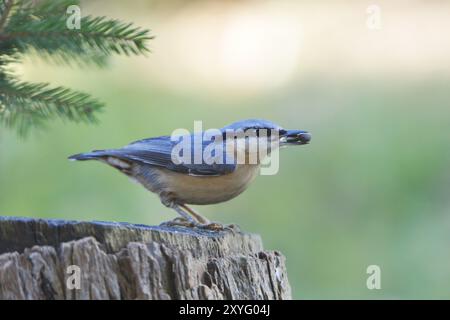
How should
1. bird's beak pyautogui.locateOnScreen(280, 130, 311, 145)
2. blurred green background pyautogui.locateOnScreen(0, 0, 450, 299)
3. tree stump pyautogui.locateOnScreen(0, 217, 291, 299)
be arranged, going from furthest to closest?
blurred green background pyautogui.locateOnScreen(0, 0, 450, 299) < bird's beak pyautogui.locateOnScreen(280, 130, 311, 145) < tree stump pyautogui.locateOnScreen(0, 217, 291, 299)

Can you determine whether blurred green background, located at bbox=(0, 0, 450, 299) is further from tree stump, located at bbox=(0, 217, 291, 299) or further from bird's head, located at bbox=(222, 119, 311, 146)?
tree stump, located at bbox=(0, 217, 291, 299)

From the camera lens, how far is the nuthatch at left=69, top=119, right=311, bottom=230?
3.08 meters

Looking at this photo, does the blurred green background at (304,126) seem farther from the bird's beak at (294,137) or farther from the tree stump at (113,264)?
the tree stump at (113,264)

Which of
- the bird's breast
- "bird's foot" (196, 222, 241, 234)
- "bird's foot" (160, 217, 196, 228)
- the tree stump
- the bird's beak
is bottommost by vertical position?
the tree stump

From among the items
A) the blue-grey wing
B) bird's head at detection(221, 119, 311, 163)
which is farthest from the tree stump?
bird's head at detection(221, 119, 311, 163)

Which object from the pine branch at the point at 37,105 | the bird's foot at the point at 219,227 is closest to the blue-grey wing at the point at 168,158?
the bird's foot at the point at 219,227

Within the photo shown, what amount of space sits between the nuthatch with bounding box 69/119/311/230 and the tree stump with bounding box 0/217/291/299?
1.84 feet

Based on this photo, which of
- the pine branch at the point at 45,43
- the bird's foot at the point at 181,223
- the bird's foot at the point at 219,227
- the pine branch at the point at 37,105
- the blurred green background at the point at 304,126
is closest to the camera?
the pine branch at the point at 45,43

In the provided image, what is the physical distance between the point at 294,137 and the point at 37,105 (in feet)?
3.44

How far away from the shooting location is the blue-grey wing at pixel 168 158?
3.08 metres

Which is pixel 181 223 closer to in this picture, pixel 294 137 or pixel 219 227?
pixel 219 227

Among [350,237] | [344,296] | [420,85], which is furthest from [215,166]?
[420,85]

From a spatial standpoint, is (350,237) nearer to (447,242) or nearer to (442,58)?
(447,242)

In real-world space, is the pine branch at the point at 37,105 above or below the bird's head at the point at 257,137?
above
